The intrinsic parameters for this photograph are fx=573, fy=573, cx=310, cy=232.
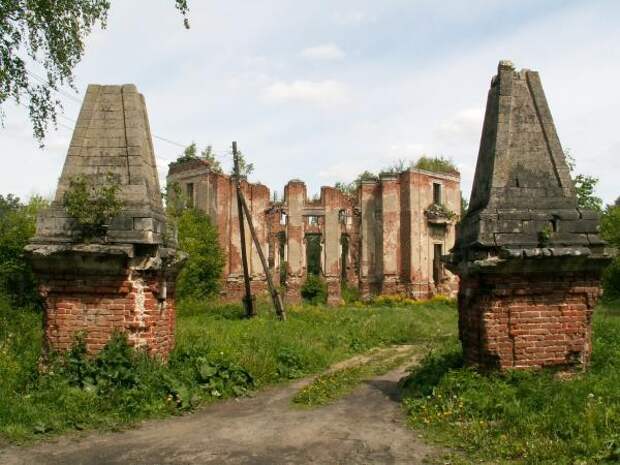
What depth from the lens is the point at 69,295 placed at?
26.0 ft

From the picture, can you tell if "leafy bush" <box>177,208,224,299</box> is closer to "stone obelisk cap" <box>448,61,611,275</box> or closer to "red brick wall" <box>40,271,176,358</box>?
"red brick wall" <box>40,271,176,358</box>

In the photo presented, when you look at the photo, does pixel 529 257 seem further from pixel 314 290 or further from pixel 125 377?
pixel 314 290

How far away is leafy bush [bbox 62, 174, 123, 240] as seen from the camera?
7.77m

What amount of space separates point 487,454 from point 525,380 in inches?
66.1

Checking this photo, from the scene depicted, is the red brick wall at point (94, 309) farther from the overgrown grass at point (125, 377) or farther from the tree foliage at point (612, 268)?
the tree foliage at point (612, 268)

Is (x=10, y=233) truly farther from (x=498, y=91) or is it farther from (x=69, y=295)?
(x=498, y=91)

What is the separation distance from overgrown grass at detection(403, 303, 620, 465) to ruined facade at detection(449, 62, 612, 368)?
40cm

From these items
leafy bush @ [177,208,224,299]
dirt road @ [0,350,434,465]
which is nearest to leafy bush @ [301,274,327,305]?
leafy bush @ [177,208,224,299]

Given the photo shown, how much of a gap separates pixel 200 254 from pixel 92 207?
22092 millimetres

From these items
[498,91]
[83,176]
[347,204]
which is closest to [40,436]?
[83,176]

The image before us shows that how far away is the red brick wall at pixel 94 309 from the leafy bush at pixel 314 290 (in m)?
25.1

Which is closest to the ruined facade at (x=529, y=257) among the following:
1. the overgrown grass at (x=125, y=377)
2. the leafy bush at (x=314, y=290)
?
the overgrown grass at (x=125, y=377)

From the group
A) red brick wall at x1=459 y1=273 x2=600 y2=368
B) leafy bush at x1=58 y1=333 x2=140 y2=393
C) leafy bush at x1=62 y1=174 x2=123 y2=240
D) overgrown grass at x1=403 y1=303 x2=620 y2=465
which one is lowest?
overgrown grass at x1=403 y1=303 x2=620 y2=465

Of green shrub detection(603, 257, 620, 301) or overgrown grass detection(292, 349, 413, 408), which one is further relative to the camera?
green shrub detection(603, 257, 620, 301)
